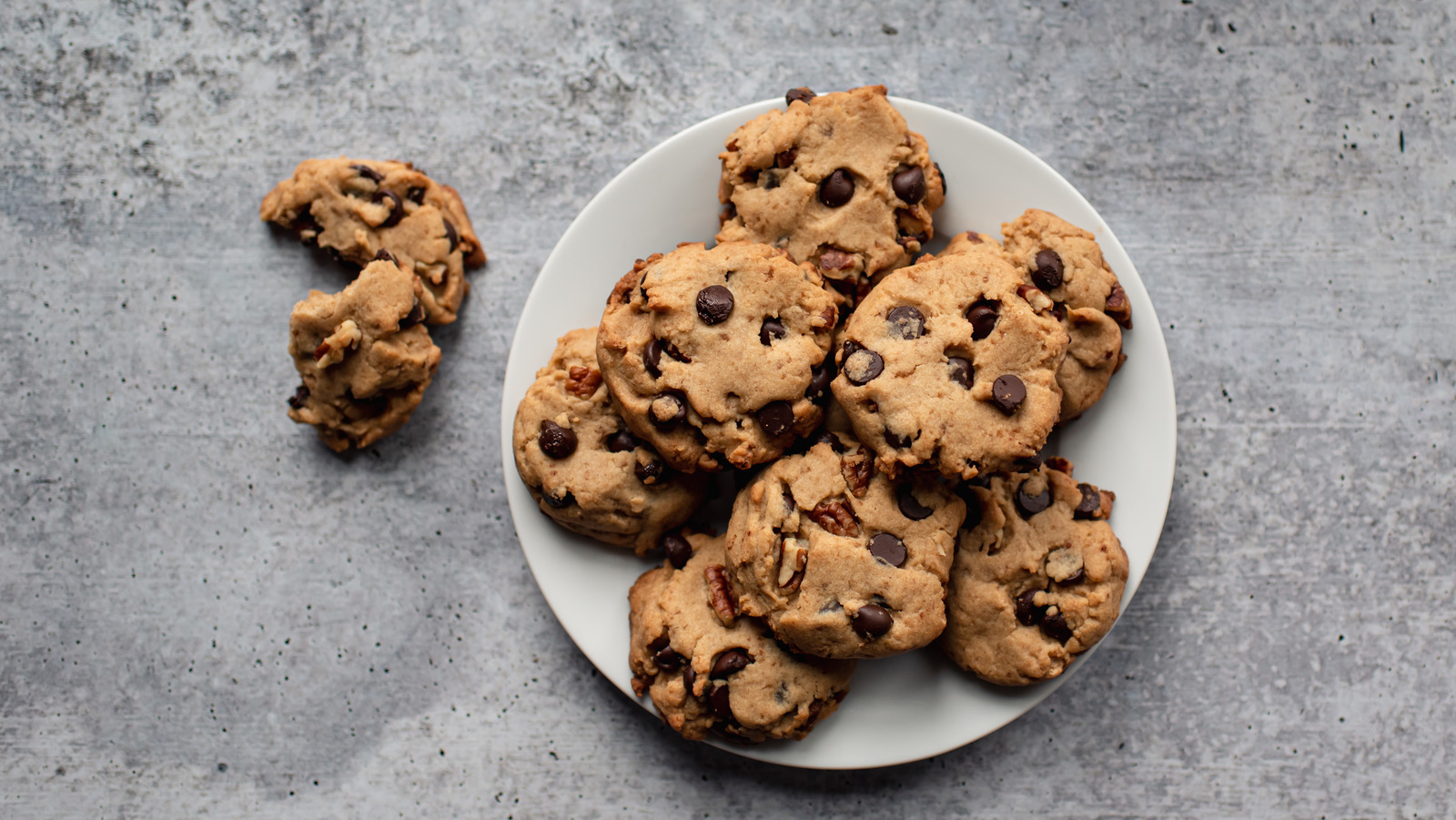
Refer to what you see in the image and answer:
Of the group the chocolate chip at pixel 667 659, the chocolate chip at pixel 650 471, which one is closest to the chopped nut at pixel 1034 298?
the chocolate chip at pixel 650 471

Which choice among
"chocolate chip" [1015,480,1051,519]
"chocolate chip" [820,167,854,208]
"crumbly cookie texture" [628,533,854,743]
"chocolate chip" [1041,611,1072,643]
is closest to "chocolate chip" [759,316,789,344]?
"chocolate chip" [820,167,854,208]

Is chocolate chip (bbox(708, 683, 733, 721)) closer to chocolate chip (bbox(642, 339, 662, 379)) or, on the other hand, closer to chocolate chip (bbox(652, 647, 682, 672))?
chocolate chip (bbox(652, 647, 682, 672))

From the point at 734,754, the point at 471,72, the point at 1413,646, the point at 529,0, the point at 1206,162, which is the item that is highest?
the point at 529,0

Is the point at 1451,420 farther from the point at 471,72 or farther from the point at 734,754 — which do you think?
the point at 471,72

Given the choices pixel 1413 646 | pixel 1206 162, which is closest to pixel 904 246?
pixel 1206 162

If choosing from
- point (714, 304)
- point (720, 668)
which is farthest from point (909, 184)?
point (720, 668)

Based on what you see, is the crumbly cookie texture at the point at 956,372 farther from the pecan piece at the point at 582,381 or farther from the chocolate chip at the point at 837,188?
the pecan piece at the point at 582,381
